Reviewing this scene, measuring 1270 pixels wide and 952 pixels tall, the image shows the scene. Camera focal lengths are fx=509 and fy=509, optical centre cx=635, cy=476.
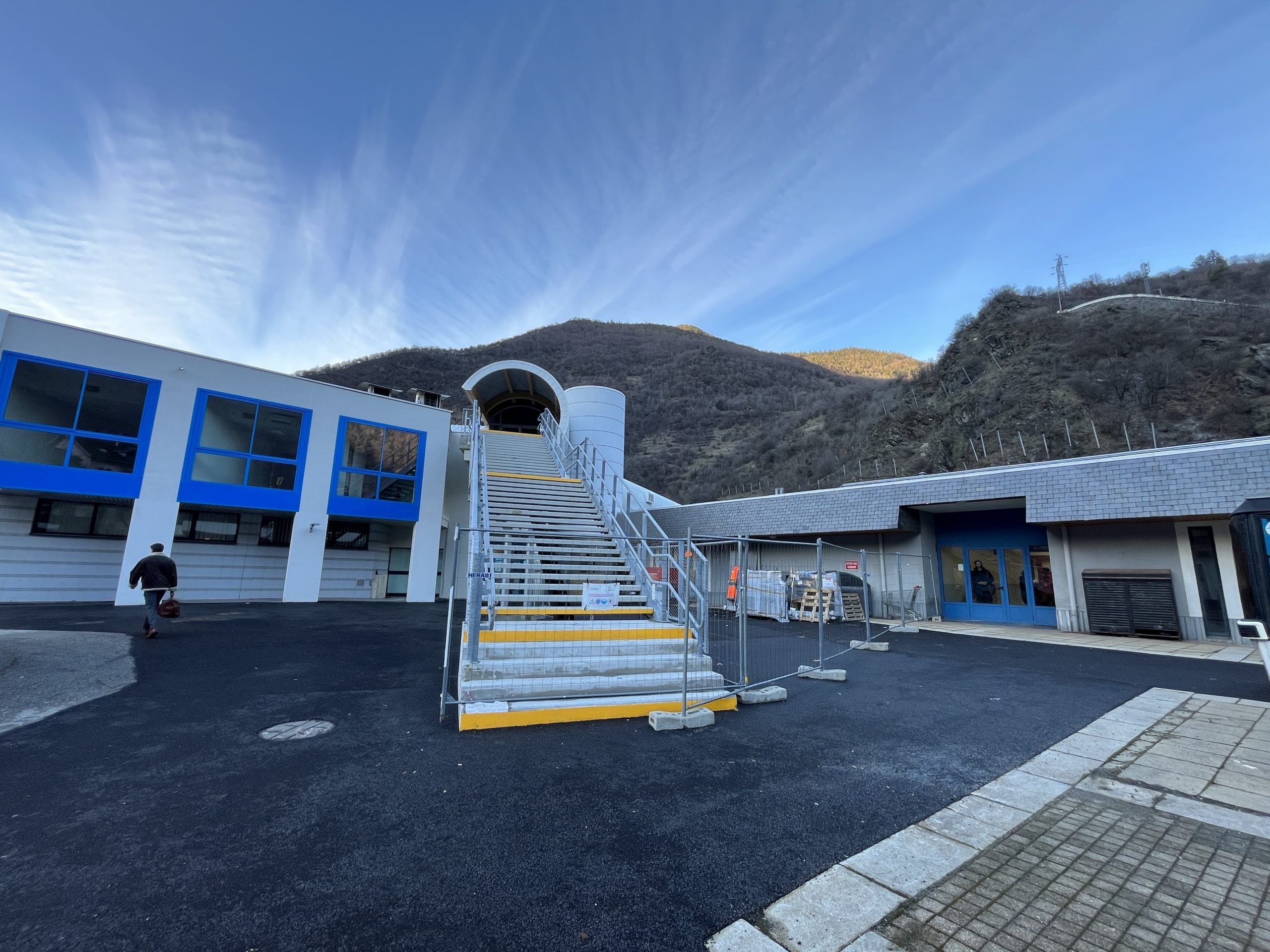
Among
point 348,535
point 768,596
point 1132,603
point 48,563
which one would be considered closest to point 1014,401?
point 1132,603

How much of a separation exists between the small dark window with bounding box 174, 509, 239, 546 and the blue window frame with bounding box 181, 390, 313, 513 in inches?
97.9

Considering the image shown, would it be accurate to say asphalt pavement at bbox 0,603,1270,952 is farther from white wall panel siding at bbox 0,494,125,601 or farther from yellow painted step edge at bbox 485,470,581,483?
white wall panel siding at bbox 0,494,125,601

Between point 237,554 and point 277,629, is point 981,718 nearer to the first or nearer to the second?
point 277,629

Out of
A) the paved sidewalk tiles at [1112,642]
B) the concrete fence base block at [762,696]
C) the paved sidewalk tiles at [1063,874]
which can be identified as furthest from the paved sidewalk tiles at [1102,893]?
the paved sidewalk tiles at [1112,642]

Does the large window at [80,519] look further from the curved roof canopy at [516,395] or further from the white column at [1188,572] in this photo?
the white column at [1188,572]

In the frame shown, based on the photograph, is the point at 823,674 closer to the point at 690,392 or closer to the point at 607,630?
the point at 607,630

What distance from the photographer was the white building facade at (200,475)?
14.0 metres

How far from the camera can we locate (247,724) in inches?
209

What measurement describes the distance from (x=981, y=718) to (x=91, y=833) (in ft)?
26.7

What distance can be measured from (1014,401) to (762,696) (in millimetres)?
33738

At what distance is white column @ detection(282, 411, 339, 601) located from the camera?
16672 mm

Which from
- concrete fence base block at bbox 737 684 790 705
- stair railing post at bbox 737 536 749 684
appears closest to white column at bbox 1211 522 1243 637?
concrete fence base block at bbox 737 684 790 705

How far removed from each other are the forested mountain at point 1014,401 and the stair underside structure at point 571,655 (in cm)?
2932

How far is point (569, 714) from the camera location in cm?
570
